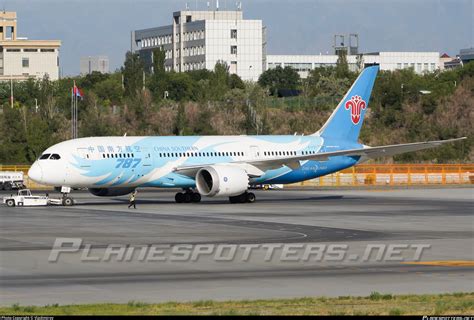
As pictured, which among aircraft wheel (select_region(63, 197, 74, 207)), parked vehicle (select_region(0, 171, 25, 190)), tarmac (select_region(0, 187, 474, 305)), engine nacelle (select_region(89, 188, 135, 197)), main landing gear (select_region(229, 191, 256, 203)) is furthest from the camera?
parked vehicle (select_region(0, 171, 25, 190))

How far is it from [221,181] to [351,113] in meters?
13.7

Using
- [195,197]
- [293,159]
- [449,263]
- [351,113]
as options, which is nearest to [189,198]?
[195,197]

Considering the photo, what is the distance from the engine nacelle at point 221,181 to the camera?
59094 mm

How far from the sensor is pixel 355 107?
6975 centimetres

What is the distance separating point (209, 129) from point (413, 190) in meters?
41.9

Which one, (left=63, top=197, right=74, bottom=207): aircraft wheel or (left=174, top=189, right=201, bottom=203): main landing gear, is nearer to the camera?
(left=63, top=197, right=74, bottom=207): aircraft wheel

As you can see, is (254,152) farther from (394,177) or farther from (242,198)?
(394,177)

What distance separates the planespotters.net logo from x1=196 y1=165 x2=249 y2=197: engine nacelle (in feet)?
37.9

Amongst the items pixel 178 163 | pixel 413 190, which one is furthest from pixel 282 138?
pixel 413 190

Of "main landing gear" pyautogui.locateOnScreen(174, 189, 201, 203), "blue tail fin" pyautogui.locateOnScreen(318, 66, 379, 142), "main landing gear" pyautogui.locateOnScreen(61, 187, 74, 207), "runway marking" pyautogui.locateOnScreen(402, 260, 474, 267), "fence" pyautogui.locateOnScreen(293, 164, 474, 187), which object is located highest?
"blue tail fin" pyautogui.locateOnScreen(318, 66, 379, 142)

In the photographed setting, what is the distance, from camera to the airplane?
5853 centimetres

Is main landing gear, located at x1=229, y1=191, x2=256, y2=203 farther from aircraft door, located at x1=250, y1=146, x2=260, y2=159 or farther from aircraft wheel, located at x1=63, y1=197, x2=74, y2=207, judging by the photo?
aircraft wheel, located at x1=63, y1=197, x2=74, y2=207

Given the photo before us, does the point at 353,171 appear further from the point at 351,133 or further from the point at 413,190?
the point at 351,133

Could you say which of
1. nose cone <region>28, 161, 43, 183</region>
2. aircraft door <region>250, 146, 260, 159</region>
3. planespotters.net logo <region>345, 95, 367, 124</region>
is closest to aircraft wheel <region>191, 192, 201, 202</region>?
→ aircraft door <region>250, 146, 260, 159</region>
